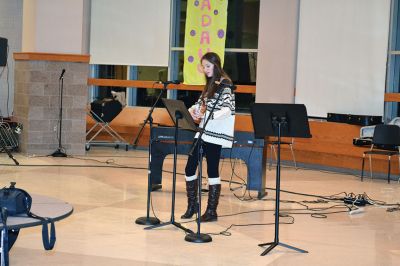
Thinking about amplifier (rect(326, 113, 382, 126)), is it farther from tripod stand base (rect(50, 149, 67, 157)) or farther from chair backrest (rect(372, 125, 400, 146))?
tripod stand base (rect(50, 149, 67, 157))

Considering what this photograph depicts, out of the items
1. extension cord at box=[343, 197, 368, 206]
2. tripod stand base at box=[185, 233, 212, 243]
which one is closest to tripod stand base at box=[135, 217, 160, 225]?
tripod stand base at box=[185, 233, 212, 243]

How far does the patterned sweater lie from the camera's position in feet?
19.4

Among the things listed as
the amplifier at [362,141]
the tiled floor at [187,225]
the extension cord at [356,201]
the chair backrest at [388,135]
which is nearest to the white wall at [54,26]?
the tiled floor at [187,225]

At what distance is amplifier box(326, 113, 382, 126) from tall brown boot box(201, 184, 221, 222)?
5069mm

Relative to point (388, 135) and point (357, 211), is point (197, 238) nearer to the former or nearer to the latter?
point (357, 211)

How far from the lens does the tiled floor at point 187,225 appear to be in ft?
16.4

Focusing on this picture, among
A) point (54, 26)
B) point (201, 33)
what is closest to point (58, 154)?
point (54, 26)

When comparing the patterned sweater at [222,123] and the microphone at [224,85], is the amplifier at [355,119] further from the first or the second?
the microphone at [224,85]

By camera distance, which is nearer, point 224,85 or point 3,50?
point 224,85

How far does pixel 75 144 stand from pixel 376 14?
211 inches

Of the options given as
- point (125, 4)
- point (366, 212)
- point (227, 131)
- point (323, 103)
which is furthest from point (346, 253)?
point (125, 4)

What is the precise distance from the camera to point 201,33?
522 inches

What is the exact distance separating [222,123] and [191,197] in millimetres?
833

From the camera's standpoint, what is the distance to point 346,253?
5.32 m
